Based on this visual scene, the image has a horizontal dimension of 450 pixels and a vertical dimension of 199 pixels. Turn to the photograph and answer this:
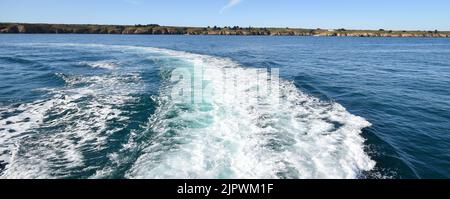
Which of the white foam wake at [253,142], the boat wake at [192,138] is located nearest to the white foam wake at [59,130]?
the boat wake at [192,138]

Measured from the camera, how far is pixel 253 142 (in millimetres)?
13078

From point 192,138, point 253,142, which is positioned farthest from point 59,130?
point 253,142

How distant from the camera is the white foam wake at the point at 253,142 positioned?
34.9 feet

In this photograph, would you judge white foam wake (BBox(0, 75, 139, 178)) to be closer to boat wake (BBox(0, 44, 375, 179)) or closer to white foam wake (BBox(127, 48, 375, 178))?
boat wake (BBox(0, 44, 375, 179))

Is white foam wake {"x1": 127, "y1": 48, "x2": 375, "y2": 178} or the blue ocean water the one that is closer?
white foam wake {"x1": 127, "y1": 48, "x2": 375, "y2": 178}

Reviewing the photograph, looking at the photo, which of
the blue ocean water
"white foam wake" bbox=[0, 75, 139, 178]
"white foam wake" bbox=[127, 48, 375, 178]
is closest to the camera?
"white foam wake" bbox=[127, 48, 375, 178]

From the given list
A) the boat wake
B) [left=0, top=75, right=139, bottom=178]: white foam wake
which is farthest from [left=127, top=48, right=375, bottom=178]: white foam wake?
[left=0, top=75, right=139, bottom=178]: white foam wake

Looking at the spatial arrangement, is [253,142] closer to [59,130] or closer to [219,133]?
[219,133]

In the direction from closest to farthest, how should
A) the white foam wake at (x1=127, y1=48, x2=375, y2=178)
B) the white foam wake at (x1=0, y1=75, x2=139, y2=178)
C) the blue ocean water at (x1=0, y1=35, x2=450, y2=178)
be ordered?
the white foam wake at (x1=127, y1=48, x2=375, y2=178) → the blue ocean water at (x1=0, y1=35, x2=450, y2=178) → the white foam wake at (x1=0, y1=75, x2=139, y2=178)

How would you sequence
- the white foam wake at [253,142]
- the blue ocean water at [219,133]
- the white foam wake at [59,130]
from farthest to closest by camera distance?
the white foam wake at [59,130], the blue ocean water at [219,133], the white foam wake at [253,142]

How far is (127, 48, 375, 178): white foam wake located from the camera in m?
10.6

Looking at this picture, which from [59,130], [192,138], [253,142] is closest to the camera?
[253,142]

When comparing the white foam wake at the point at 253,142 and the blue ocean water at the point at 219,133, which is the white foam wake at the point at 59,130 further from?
the white foam wake at the point at 253,142
